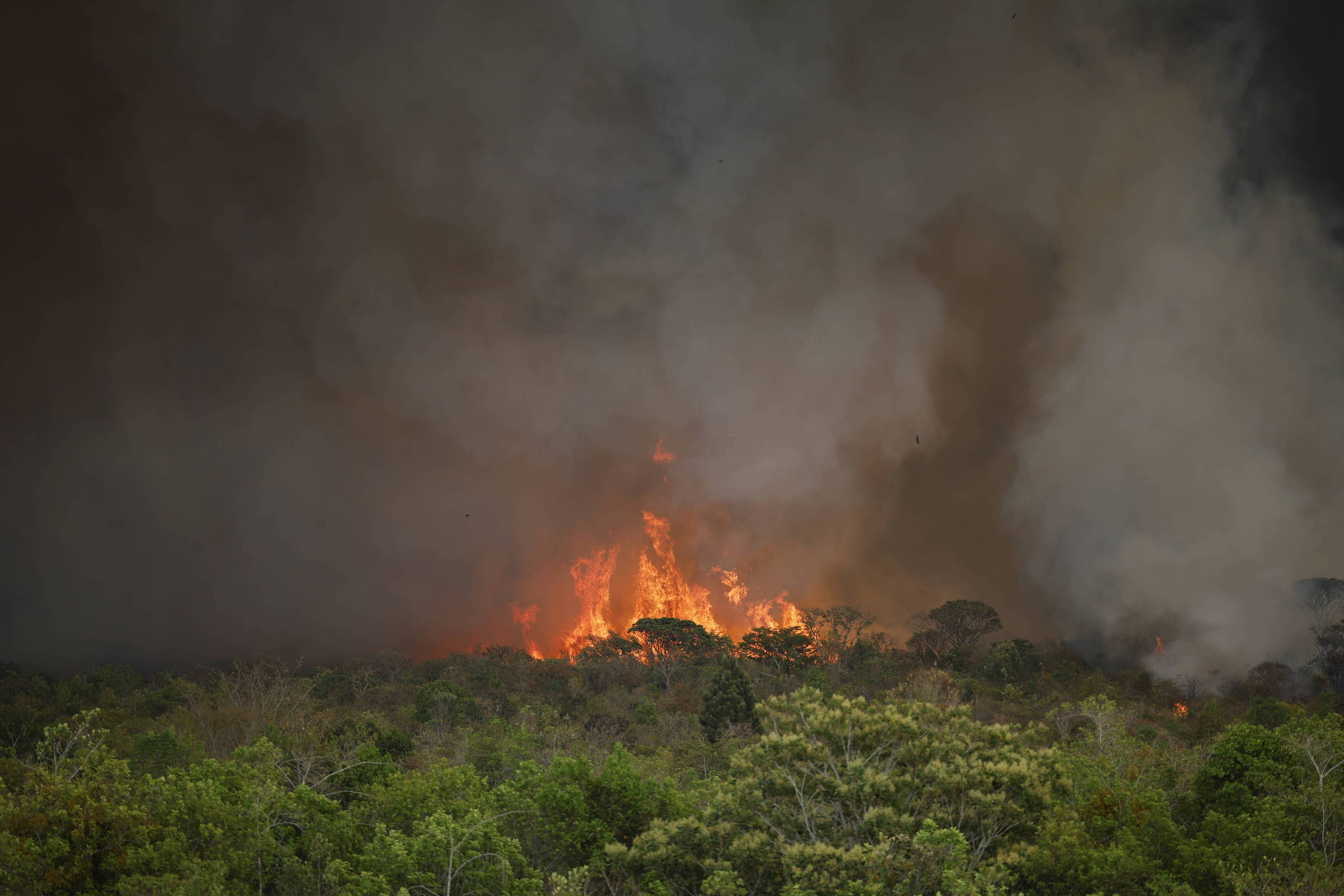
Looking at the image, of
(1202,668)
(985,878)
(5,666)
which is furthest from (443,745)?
(5,666)

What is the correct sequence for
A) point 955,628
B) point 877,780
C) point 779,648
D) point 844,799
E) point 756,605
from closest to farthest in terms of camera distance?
1. point 877,780
2. point 844,799
3. point 779,648
4. point 955,628
5. point 756,605

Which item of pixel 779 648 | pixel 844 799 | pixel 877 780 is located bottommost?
pixel 844 799

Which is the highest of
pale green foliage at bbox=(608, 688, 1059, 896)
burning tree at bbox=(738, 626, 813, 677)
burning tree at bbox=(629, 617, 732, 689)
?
burning tree at bbox=(629, 617, 732, 689)

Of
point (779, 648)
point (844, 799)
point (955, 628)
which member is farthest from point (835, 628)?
point (844, 799)

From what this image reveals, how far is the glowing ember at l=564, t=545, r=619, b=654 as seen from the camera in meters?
126

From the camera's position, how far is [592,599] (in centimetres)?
13025

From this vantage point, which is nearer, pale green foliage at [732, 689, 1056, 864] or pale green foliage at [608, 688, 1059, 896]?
pale green foliage at [608, 688, 1059, 896]

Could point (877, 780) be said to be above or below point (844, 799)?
above

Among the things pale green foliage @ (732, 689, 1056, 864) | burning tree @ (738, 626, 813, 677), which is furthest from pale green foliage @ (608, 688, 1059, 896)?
burning tree @ (738, 626, 813, 677)

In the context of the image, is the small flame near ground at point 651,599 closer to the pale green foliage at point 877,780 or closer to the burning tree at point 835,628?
the burning tree at point 835,628

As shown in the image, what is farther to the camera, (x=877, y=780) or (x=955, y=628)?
(x=955, y=628)

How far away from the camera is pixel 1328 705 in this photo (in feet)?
185

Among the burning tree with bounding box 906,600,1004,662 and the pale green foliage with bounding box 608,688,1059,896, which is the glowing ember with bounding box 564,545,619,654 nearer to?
the burning tree with bounding box 906,600,1004,662

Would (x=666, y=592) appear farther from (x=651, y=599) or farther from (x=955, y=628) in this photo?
(x=955, y=628)
